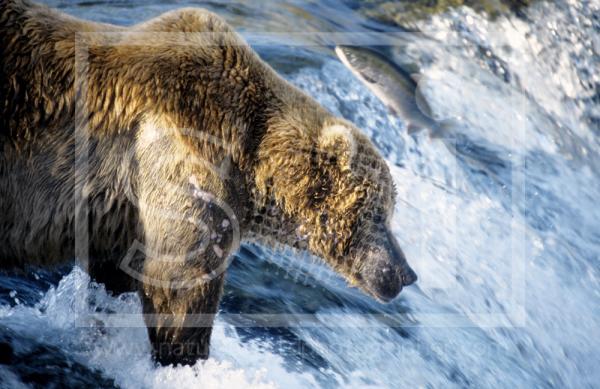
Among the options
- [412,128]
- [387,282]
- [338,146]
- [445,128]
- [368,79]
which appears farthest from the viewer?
[445,128]

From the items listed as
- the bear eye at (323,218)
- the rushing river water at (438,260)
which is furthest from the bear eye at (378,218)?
the rushing river water at (438,260)

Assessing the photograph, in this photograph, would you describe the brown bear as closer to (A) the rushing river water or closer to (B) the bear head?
(B) the bear head

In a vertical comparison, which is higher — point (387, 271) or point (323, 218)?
point (323, 218)

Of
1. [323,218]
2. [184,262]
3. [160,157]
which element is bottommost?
[184,262]

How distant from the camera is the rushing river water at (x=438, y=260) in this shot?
16.3ft

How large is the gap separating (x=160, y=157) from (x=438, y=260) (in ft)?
11.2

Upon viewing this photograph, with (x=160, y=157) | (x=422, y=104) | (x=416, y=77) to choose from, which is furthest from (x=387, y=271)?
(x=416, y=77)

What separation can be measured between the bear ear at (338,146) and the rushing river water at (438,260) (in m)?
0.67

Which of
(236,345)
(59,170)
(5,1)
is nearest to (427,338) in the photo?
(236,345)

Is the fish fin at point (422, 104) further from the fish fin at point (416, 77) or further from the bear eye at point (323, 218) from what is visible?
the bear eye at point (323, 218)

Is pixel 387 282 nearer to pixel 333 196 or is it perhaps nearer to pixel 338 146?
pixel 333 196

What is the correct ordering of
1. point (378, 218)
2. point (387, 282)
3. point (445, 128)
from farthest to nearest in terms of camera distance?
1. point (445, 128)
2. point (387, 282)
3. point (378, 218)

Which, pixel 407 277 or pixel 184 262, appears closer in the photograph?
pixel 184 262

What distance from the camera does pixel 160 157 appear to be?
4.23 m
